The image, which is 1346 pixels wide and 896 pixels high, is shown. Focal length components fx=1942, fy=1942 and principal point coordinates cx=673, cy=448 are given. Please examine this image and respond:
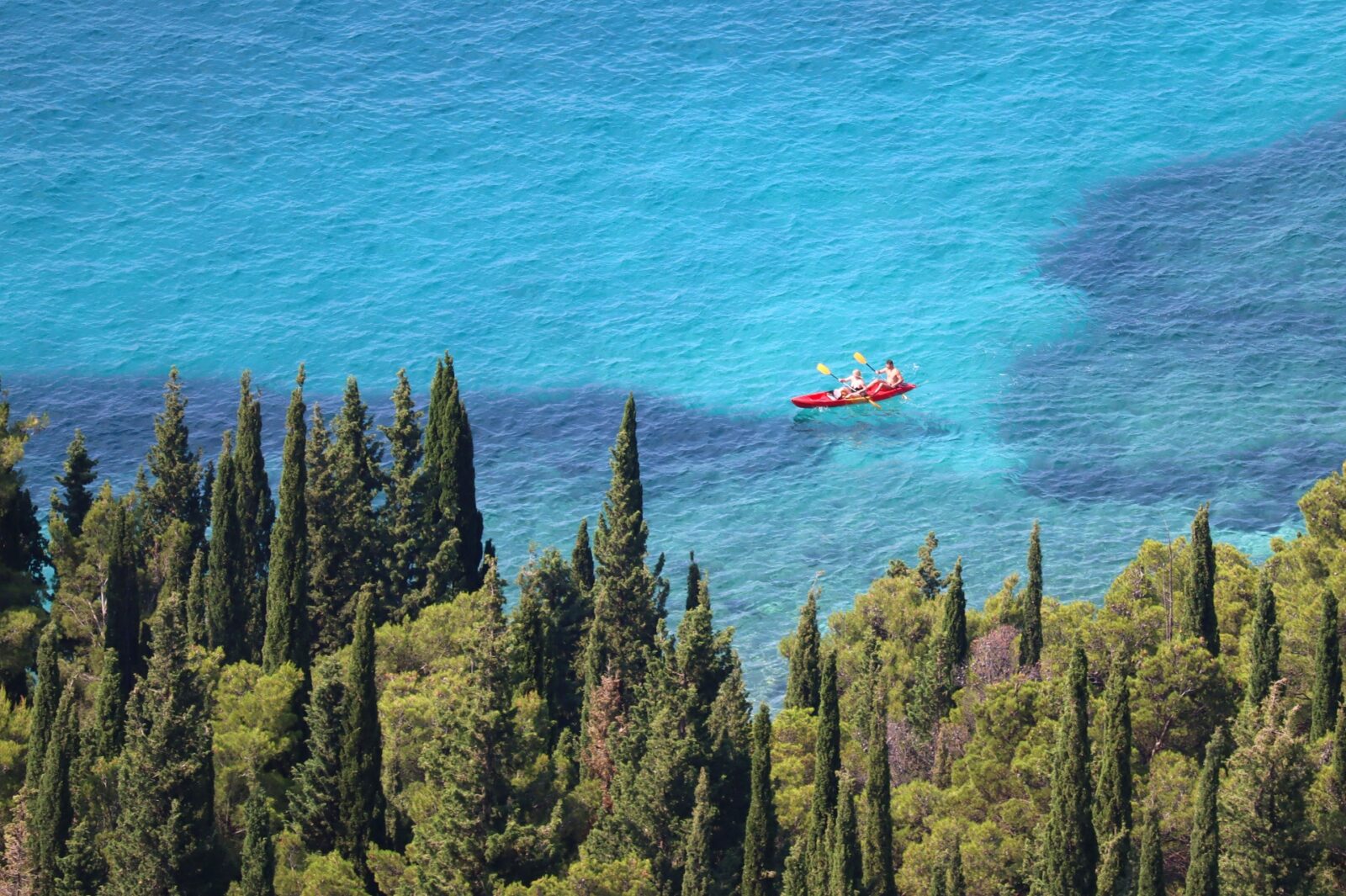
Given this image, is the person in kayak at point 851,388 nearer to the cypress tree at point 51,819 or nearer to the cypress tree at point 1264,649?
the cypress tree at point 1264,649

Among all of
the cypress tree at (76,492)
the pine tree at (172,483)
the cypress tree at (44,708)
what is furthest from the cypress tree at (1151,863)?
the cypress tree at (76,492)

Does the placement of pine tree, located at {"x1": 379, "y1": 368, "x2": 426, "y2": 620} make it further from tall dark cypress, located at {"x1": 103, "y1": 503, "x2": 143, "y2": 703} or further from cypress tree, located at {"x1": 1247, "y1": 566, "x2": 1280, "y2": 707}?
cypress tree, located at {"x1": 1247, "y1": 566, "x2": 1280, "y2": 707}

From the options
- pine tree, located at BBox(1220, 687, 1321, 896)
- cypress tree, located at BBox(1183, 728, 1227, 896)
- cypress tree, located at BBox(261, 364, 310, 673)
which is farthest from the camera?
cypress tree, located at BBox(261, 364, 310, 673)

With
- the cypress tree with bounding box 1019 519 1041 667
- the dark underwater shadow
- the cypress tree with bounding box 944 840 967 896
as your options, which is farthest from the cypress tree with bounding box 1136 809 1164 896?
the dark underwater shadow

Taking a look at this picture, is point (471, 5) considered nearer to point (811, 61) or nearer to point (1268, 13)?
point (811, 61)

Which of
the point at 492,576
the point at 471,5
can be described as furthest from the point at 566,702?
the point at 471,5
